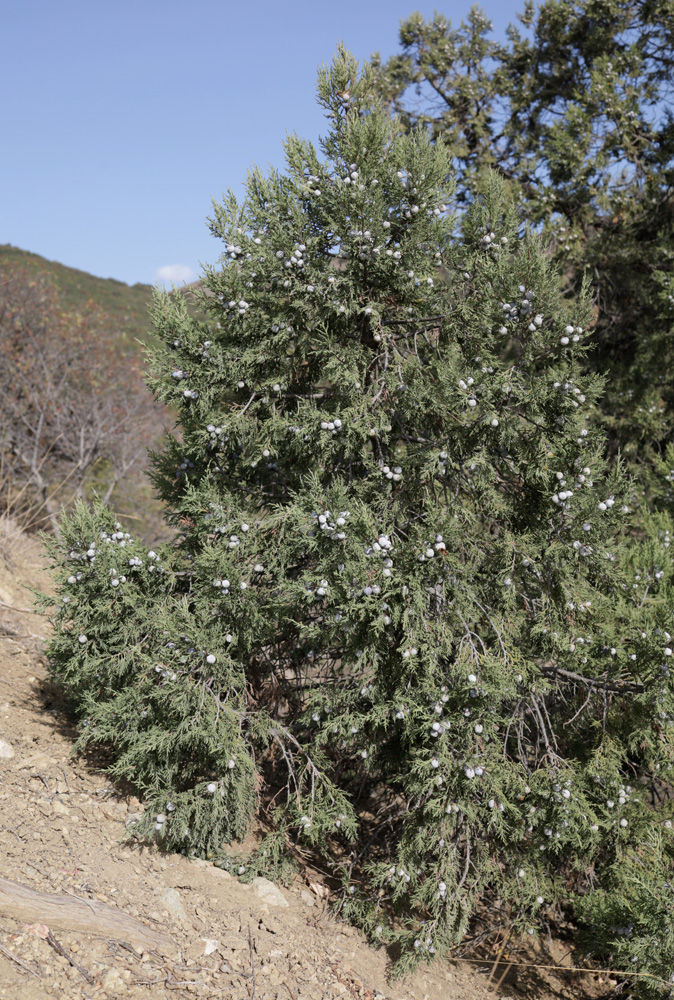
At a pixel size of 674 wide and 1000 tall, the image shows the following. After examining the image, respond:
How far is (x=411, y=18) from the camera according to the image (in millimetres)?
8727

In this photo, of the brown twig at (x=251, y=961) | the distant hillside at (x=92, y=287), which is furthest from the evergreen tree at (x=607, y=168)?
the distant hillside at (x=92, y=287)

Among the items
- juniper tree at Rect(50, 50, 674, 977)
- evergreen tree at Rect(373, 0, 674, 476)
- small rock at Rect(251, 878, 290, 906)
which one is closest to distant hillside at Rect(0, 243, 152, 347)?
evergreen tree at Rect(373, 0, 674, 476)

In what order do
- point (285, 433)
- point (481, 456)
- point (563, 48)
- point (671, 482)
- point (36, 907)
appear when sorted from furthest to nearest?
point (563, 48)
point (671, 482)
point (285, 433)
point (481, 456)
point (36, 907)

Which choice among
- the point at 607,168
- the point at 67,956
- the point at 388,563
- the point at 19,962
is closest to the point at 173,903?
the point at 67,956

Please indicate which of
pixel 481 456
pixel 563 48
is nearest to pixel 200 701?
pixel 481 456

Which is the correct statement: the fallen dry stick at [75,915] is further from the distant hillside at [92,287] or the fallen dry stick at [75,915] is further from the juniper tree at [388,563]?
the distant hillside at [92,287]

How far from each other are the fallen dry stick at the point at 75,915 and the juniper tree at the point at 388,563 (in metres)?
0.62

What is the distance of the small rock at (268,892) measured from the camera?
3775 millimetres

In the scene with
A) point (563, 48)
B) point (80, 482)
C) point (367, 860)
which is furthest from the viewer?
point (80, 482)

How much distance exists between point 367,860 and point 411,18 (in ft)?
30.5

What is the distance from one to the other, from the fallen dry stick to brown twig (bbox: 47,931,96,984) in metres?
0.07

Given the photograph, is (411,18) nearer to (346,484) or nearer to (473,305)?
(473,305)

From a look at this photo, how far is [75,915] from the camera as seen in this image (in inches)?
114

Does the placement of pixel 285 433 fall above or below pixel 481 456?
below
